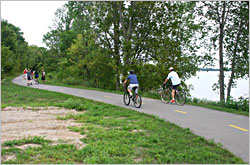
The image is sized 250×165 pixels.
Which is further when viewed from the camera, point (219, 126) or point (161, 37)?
point (161, 37)

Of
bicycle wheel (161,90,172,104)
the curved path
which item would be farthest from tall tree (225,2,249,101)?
the curved path

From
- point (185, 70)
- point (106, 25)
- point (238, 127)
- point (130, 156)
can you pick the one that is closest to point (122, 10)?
point (106, 25)

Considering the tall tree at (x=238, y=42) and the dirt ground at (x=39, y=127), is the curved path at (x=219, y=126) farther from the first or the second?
the tall tree at (x=238, y=42)

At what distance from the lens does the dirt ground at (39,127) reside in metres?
6.56

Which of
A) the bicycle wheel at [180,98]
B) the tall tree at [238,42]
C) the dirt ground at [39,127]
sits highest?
the tall tree at [238,42]

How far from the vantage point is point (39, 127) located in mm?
7863

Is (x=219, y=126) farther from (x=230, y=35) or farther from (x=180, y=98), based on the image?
(x=230, y=35)

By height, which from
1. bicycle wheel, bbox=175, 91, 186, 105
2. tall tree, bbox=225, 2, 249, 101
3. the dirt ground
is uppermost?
tall tree, bbox=225, 2, 249, 101

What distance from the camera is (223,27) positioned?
75.6ft

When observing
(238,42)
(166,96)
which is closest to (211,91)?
(238,42)

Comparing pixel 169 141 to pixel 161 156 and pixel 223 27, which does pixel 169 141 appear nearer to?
pixel 161 156

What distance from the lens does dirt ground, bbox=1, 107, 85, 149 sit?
21.5ft

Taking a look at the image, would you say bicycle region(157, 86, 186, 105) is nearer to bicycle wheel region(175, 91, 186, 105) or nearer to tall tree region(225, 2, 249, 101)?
bicycle wheel region(175, 91, 186, 105)

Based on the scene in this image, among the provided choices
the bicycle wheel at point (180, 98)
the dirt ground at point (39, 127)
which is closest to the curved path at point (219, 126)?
the bicycle wheel at point (180, 98)
